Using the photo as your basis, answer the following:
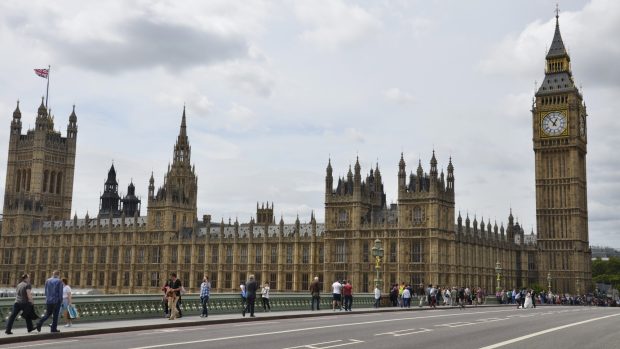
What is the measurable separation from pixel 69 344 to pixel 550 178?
97422mm

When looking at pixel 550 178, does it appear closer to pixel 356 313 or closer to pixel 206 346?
pixel 356 313

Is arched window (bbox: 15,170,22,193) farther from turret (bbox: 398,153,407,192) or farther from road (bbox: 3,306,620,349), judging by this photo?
road (bbox: 3,306,620,349)

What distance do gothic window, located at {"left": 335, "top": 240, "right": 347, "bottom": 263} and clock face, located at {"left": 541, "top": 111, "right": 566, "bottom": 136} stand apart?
41080mm

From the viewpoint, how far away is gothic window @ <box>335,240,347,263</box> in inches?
3442

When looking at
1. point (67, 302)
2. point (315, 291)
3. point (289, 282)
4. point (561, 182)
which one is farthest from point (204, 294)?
point (561, 182)

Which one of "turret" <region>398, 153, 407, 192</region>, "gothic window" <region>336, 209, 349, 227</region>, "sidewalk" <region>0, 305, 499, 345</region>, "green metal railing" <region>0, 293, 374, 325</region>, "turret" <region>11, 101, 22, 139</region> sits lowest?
"sidewalk" <region>0, 305, 499, 345</region>

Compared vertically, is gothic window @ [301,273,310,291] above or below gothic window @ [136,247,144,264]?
below

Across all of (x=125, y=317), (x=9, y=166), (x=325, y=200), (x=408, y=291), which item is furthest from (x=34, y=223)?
(x=125, y=317)

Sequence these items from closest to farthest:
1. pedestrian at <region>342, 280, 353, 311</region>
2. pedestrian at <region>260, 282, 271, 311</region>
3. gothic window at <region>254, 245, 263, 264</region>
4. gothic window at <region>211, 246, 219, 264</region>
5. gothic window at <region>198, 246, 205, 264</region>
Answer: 1. pedestrian at <region>260, 282, 271, 311</region>
2. pedestrian at <region>342, 280, 353, 311</region>
3. gothic window at <region>254, 245, 263, 264</region>
4. gothic window at <region>211, 246, 219, 264</region>
5. gothic window at <region>198, 246, 205, 264</region>

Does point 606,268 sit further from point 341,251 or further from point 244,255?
point 244,255

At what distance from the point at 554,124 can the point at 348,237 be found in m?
41.8

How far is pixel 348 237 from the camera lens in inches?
3438

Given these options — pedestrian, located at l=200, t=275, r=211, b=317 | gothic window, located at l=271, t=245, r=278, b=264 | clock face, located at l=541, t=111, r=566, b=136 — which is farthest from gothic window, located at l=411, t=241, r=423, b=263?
pedestrian, located at l=200, t=275, r=211, b=317

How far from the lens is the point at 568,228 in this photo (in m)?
106
